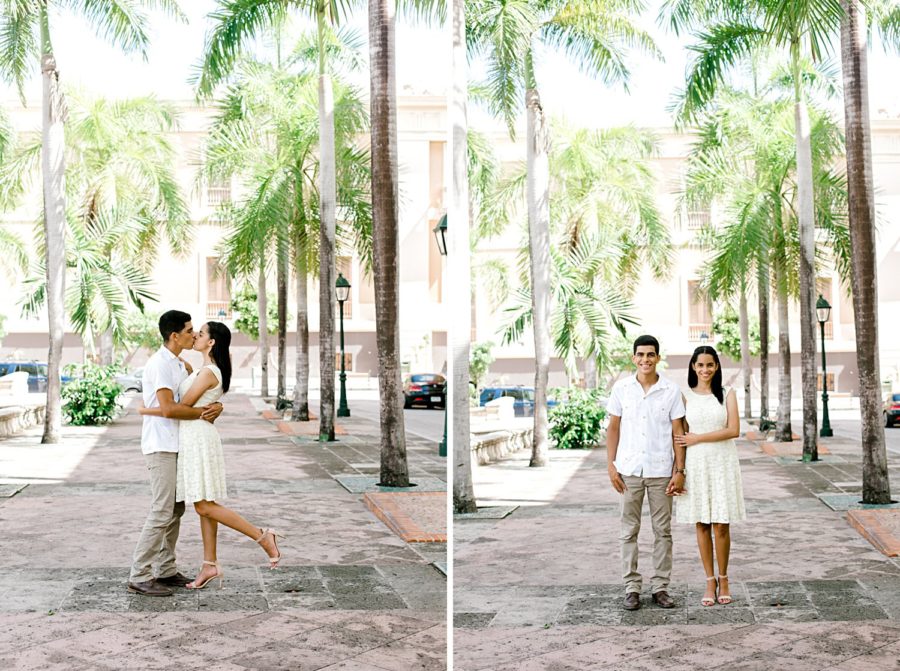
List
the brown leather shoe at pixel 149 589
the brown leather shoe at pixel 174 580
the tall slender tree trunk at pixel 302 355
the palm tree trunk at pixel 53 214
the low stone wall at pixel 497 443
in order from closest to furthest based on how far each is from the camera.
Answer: the brown leather shoe at pixel 149 589, the brown leather shoe at pixel 174 580, the palm tree trunk at pixel 53 214, the low stone wall at pixel 497 443, the tall slender tree trunk at pixel 302 355

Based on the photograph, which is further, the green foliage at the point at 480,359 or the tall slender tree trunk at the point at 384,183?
the green foliage at the point at 480,359

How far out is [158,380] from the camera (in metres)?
6.02

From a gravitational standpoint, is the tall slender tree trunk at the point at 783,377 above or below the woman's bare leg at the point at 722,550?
above

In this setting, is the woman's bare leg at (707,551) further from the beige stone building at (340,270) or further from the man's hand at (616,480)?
the beige stone building at (340,270)

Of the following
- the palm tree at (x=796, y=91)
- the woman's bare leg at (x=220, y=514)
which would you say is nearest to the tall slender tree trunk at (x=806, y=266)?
the palm tree at (x=796, y=91)

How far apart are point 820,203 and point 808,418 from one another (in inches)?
112

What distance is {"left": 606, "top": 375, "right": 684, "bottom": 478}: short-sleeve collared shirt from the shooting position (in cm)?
609

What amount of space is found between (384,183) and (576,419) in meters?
7.43

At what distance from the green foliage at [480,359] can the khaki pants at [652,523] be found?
905 inches

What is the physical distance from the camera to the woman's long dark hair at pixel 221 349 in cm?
614

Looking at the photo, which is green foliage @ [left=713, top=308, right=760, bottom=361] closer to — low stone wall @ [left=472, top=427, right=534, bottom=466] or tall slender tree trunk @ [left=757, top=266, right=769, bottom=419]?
tall slender tree trunk @ [left=757, top=266, right=769, bottom=419]

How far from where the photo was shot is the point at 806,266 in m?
12.9

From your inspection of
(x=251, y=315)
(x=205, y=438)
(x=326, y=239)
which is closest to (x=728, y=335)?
(x=251, y=315)

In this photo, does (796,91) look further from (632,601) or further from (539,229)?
(632,601)
